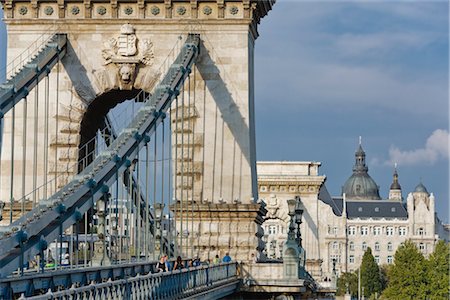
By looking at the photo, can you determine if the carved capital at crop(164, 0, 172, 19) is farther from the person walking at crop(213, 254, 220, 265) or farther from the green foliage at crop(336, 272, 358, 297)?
the green foliage at crop(336, 272, 358, 297)

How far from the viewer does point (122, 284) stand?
84.7 ft

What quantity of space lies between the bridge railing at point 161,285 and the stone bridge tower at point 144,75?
4899 mm

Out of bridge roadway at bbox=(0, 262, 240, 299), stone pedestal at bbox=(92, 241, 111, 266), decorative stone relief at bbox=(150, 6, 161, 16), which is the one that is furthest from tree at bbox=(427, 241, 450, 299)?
stone pedestal at bbox=(92, 241, 111, 266)

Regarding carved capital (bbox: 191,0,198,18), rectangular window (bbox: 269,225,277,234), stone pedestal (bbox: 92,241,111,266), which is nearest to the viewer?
stone pedestal (bbox: 92,241,111,266)

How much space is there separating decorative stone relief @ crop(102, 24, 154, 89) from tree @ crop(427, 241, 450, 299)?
3535 inches

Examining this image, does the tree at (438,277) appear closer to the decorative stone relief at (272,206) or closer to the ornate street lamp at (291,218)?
the decorative stone relief at (272,206)

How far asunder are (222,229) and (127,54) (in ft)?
23.3

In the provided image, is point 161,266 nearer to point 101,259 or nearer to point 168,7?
point 101,259

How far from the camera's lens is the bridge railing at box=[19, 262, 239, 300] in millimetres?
22989

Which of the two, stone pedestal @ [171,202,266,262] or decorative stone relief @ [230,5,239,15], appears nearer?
stone pedestal @ [171,202,266,262]

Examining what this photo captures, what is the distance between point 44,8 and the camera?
48375mm

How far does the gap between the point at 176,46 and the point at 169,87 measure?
18.9 feet

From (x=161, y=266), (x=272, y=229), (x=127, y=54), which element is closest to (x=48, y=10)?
(x=127, y=54)

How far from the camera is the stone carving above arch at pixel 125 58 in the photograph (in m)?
48.5
